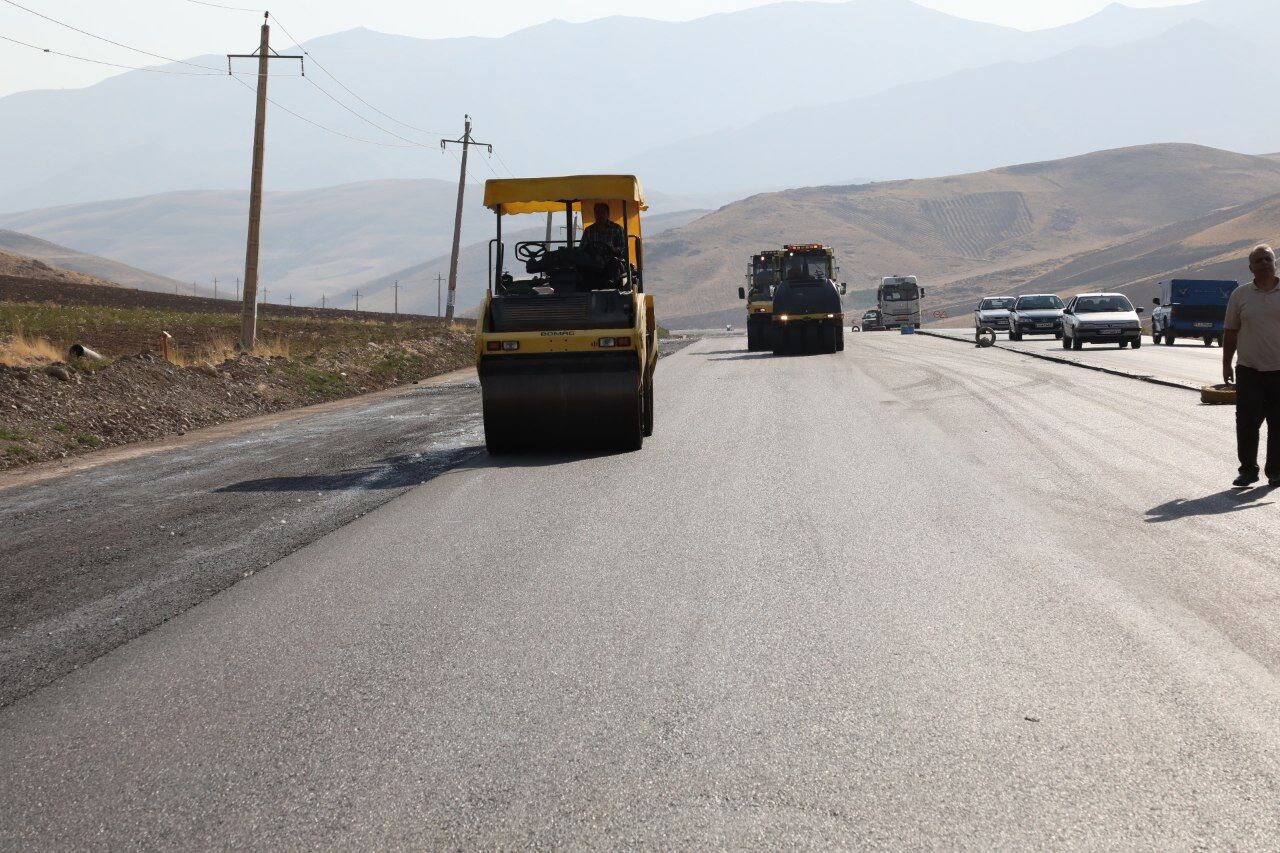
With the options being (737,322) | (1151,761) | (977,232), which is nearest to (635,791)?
(1151,761)

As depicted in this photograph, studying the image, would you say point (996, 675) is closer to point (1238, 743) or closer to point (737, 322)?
point (1238, 743)

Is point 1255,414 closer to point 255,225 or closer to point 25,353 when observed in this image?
point 25,353

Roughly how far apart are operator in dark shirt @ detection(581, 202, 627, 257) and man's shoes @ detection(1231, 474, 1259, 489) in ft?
24.0

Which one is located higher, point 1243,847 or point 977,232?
point 977,232

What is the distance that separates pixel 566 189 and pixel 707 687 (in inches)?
423

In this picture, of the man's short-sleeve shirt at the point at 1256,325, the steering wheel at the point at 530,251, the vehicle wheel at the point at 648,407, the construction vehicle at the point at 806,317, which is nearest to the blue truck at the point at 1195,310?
the construction vehicle at the point at 806,317

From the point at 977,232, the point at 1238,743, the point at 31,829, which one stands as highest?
the point at 977,232

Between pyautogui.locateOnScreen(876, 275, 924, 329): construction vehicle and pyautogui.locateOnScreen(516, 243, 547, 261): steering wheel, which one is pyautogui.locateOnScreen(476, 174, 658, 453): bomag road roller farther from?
pyautogui.locateOnScreen(876, 275, 924, 329): construction vehicle

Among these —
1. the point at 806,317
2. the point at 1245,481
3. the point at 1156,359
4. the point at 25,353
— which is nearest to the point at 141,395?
the point at 25,353

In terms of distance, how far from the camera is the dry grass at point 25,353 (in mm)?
22188

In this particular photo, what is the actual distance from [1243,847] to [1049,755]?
2.96 ft

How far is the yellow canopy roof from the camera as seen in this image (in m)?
15.7

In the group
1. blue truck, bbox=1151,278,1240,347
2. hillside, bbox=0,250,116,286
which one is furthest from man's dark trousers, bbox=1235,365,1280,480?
hillside, bbox=0,250,116,286

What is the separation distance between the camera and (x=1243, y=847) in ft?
13.3
